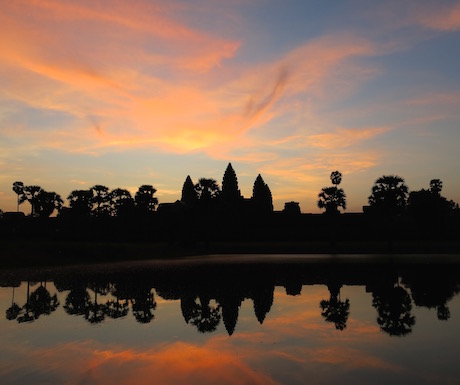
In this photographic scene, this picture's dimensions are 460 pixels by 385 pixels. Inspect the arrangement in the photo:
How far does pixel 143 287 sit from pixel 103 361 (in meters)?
15.0

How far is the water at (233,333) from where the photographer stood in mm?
9883

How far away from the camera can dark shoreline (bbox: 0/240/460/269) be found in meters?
45.2

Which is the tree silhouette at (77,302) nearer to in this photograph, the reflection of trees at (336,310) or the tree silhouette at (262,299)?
the tree silhouette at (262,299)

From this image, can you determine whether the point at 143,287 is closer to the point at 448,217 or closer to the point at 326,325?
the point at 326,325

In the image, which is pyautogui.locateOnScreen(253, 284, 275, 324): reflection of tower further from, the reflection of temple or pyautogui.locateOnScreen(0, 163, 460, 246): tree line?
pyautogui.locateOnScreen(0, 163, 460, 246): tree line

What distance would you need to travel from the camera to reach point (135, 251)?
59062mm

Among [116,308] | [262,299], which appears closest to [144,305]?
[116,308]

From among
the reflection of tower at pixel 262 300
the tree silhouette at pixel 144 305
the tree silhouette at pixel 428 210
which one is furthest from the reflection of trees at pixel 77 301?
the tree silhouette at pixel 428 210

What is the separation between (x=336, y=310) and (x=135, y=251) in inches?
1769

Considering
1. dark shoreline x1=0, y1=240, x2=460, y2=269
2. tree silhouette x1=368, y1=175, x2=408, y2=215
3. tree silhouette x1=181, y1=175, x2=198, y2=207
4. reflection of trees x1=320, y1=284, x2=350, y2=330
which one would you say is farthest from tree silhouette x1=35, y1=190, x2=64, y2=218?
reflection of trees x1=320, y1=284, x2=350, y2=330

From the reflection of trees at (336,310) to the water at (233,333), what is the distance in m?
0.04

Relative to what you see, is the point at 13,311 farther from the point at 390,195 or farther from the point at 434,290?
the point at 390,195

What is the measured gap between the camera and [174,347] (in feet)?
40.6

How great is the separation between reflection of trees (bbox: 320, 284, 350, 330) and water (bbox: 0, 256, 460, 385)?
0.13ft
